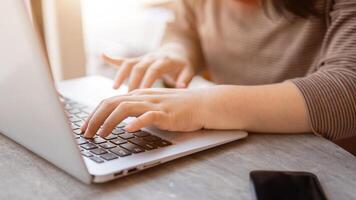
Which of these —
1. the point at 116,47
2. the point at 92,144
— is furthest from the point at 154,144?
the point at 116,47

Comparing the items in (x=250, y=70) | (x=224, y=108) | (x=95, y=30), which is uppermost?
(x=224, y=108)

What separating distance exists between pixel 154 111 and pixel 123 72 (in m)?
0.29

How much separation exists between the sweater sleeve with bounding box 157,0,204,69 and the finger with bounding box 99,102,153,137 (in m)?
0.39

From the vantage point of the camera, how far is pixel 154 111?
2.02 ft

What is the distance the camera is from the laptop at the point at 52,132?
0.45 m

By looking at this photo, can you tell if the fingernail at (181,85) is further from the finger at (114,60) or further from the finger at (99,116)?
the finger at (99,116)

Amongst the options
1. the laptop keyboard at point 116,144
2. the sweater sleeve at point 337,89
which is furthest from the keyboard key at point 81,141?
the sweater sleeve at point 337,89

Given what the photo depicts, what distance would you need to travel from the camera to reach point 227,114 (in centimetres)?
65

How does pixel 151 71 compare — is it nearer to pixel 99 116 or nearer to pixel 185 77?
pixel 185 77

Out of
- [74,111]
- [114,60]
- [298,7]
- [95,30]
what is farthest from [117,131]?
[95,30]

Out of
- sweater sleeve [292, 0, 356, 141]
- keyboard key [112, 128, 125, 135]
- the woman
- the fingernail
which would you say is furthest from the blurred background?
sweater sleeve [292, 0, 356, 141]

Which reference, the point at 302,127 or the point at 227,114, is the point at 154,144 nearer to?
the point at 227,114

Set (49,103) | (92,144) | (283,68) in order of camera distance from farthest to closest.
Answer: (283,68)
(92,144)
(49,103)

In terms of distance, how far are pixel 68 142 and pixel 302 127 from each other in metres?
0.35
